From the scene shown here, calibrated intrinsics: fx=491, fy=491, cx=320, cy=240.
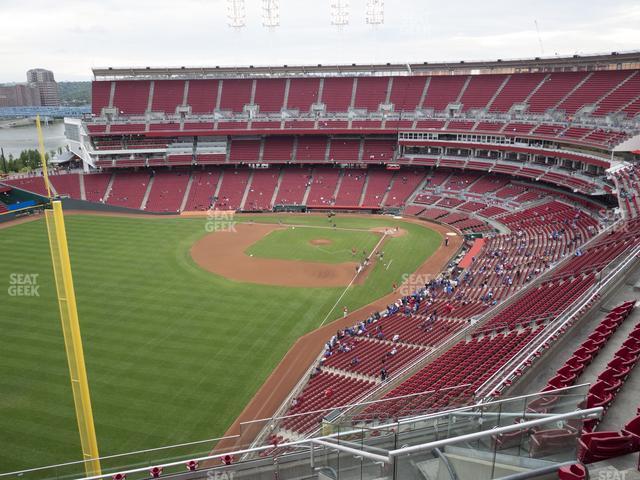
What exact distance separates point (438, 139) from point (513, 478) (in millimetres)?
60368

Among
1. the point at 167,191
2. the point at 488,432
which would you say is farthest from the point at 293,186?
the point at 488,432

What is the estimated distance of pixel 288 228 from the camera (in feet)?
179

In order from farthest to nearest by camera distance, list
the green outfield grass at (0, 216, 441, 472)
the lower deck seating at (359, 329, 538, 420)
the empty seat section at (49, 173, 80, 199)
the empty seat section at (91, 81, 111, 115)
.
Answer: the empty seat section at (91, 81, 111, 115) → the empty seat section at (49, 173, 80, 199) → the green outfield grass at (0, 216, 441, 472) → the lower deck seating at (359, 329, 538, 420)

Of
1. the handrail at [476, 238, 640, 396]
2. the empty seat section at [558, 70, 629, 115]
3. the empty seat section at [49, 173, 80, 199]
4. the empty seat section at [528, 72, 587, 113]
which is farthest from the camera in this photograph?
the empty seat section at [49, 173, 80, 199]

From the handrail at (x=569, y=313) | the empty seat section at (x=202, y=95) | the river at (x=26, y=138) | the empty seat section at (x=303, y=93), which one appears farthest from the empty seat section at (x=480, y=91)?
the river at (x=26, y=138)

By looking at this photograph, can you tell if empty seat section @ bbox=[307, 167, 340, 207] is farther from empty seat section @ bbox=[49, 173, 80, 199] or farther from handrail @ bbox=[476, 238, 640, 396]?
handrail @ bbox=[476, 238, 640, 396]

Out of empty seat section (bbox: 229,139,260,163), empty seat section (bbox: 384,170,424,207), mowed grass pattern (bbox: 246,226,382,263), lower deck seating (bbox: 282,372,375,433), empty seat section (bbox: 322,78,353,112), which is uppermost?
empty seat section (bbox: 322,78,353,112)

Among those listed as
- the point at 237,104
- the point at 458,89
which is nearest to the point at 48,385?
the point at 237,104

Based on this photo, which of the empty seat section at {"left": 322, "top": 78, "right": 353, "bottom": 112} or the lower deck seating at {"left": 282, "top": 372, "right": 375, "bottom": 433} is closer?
the lower deck seating at {"left": 282, "top": 372, "right": 375, "bottom": 433}

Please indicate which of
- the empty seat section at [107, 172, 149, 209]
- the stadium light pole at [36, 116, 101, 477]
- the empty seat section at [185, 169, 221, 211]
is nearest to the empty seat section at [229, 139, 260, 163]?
the empty seat section at [185, 169, 221, 211]

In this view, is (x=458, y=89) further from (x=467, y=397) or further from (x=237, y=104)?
(x=467, y=397)

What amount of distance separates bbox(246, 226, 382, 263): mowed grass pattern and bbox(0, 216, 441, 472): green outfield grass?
3.09 metres

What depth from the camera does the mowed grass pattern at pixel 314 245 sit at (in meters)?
44.7

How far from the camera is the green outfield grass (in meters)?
20.5
